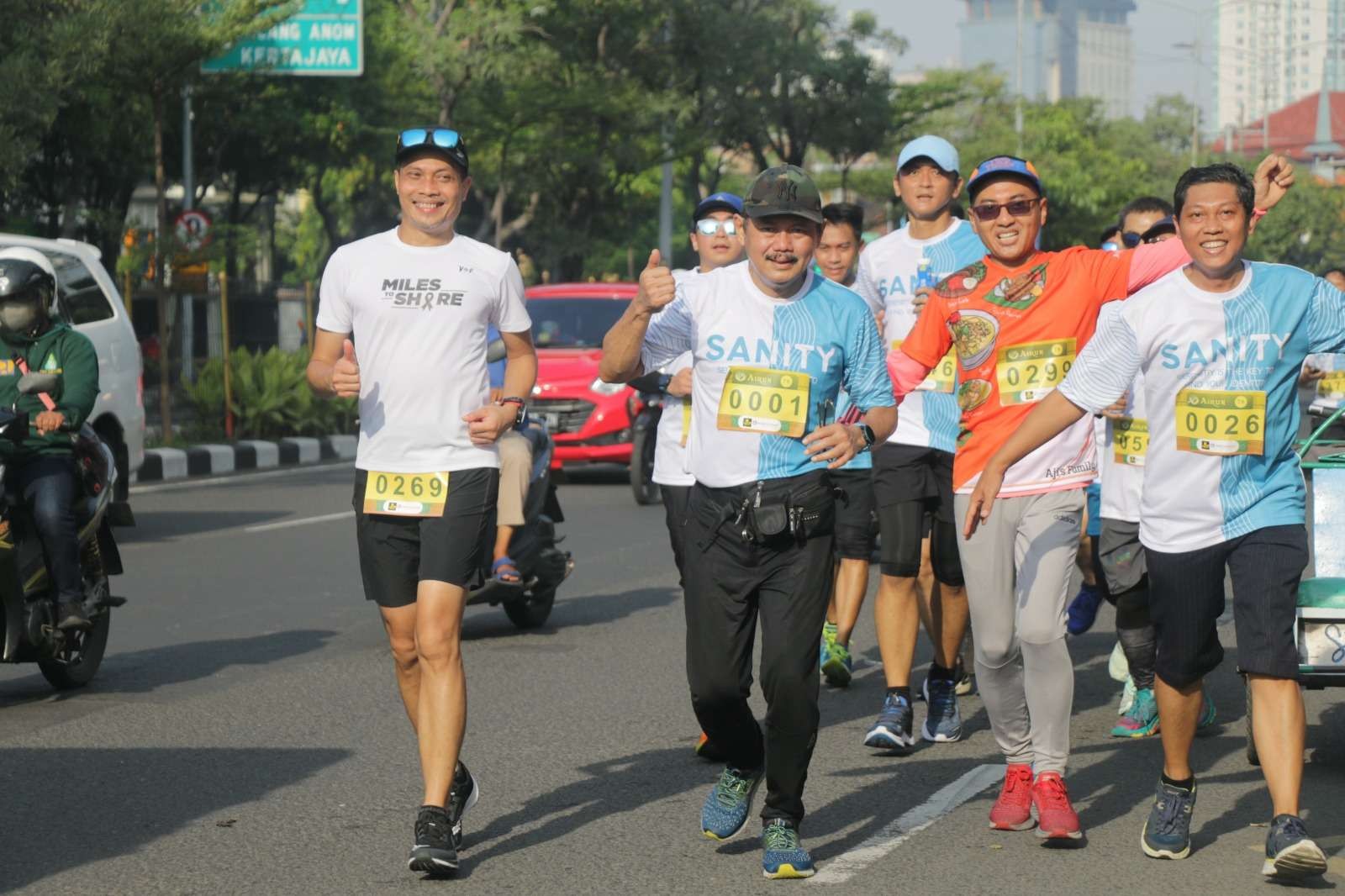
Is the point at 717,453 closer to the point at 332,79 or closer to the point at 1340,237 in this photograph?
the point at 332,79

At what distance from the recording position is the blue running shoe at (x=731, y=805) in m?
5.70

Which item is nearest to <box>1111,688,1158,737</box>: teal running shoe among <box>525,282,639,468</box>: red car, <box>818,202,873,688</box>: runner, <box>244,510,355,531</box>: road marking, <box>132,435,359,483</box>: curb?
<box>818,202,873,688</box>: runner

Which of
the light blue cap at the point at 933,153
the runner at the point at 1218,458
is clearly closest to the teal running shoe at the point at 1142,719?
the runner at the point at 1218,458

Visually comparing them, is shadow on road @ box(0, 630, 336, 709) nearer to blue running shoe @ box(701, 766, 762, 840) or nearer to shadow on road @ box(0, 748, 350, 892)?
shadow on road @ box(0, 748, 350, 892)

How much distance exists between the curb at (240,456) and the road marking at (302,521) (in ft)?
11.1

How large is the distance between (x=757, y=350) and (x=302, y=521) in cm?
1028

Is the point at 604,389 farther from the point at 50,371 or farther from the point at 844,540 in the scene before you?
the point at 50,371

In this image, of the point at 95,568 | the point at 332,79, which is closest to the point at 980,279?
the point at 95,568

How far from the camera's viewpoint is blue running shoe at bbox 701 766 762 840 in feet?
18.7

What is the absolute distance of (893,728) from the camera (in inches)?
280

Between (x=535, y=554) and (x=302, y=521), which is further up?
(x=535, y=554)

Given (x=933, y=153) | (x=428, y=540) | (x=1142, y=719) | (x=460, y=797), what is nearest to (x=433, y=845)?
(x=460, y=797)

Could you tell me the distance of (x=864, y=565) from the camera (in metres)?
8.52

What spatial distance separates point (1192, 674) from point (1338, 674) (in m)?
0.73
